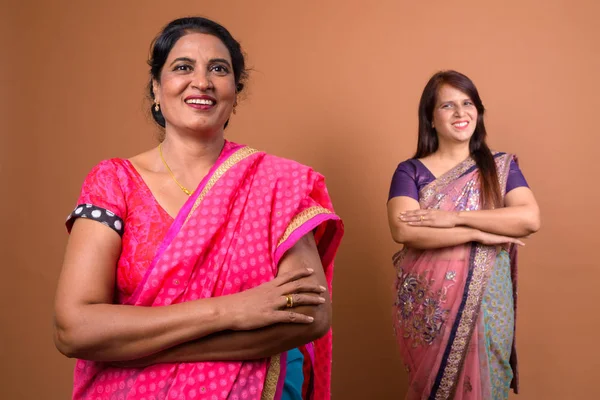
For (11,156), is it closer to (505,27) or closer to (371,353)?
(371,353)

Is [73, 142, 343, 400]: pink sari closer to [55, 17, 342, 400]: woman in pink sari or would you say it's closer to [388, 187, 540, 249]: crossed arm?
[55, 17, 342, 400]: woman in pink sari

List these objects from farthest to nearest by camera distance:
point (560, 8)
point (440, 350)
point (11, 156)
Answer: point (11, 156) < point (560, 8) < point (440, 350)

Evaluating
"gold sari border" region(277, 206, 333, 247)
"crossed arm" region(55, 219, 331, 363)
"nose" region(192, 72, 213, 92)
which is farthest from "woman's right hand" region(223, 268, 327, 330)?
"nose" region(192, 72, 213, 92)

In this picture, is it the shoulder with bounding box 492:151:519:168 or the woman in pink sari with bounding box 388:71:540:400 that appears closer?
the woman in pink sari with bounding box 388:71:540:400

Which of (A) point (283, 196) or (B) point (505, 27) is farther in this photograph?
(B) point (505, 27)

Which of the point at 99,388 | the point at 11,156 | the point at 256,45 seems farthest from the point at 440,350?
the point at 11,156

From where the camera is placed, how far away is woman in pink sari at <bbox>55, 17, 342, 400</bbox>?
1.45 meters

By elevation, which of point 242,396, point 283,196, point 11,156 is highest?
point 11,156

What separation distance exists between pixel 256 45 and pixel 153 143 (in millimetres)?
945

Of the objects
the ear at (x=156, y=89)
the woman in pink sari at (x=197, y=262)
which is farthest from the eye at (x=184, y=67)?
the ear at (x=156, y=89)

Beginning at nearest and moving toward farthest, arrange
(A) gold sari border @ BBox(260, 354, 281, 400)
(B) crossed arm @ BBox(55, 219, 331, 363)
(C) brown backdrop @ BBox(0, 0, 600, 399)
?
(B) crossed arm @ BBox(55, 219, 331, 363), (A) gold sari border @ BBox(260, 354, 281, 400), (C) brown backdrop @ BBox(0, 0, 600, 399)

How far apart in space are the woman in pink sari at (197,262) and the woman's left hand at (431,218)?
3.10 feet

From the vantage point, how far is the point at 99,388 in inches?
60.5

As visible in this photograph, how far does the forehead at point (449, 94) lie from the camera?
2.98m
